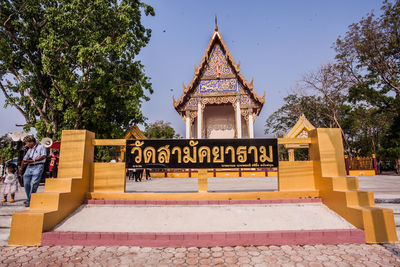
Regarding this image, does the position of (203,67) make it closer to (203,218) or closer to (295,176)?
(295,176)

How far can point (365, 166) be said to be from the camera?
1736cm

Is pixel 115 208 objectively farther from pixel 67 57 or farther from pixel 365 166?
pixel 365 166

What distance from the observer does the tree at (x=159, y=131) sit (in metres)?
36.0

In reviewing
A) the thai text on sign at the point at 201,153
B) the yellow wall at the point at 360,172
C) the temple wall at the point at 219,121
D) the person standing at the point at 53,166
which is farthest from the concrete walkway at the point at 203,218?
the yellow wall at the point at 360,172

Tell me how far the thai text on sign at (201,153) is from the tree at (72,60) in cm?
861

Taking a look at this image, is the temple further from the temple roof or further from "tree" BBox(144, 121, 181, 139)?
"tree" BBox(144, 121, 181, 139)

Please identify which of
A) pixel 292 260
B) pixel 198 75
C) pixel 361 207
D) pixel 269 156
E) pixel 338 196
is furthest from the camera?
pixel 198 75

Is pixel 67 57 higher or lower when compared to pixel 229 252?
higher

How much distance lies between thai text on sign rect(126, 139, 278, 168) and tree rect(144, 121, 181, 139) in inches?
1197

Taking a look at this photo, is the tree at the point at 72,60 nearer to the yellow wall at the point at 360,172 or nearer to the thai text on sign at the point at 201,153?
the thai text on sign at the point at 201,153

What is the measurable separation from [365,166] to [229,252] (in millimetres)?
19194

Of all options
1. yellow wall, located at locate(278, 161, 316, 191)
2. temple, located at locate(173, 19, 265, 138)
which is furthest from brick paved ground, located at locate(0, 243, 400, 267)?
temple, located at locate(173, 19, 265, 138)

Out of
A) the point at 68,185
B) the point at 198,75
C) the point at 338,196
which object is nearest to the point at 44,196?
the point at 68,185

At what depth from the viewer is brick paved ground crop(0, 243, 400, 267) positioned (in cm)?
276
